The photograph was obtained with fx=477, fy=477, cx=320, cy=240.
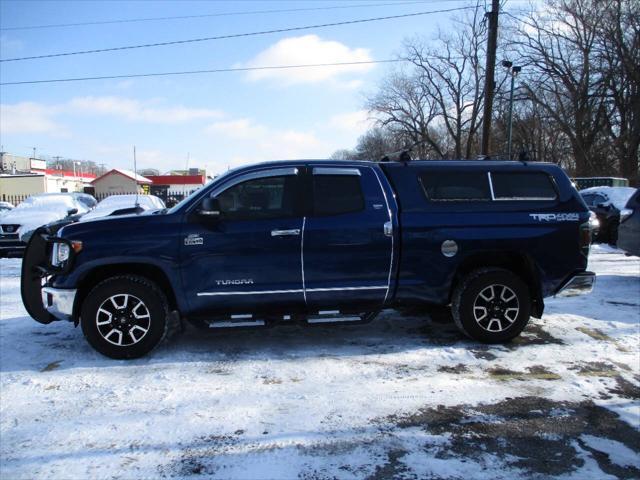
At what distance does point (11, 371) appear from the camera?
4.45 metres

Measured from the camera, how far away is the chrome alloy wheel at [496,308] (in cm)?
499

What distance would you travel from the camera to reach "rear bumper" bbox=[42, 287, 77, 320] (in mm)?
4523

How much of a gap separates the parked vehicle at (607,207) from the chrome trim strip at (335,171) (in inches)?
446

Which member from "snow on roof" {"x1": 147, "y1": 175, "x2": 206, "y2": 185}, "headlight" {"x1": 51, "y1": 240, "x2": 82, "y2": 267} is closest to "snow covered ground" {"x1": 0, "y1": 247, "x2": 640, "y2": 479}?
"headlight" {"x1": 51, "y1": 240, "x2": 82, "y2": 267}

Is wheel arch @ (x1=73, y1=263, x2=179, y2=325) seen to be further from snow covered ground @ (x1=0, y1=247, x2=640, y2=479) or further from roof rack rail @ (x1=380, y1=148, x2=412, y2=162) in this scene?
roof rack rail @ (x1=380, y1=148, x2=412, y2=162)

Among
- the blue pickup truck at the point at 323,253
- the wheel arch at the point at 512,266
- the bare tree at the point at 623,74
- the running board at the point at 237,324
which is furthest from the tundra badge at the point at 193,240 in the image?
the bare tree at the point at 623,74

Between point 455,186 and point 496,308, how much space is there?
1.35 m

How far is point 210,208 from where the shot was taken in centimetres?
451

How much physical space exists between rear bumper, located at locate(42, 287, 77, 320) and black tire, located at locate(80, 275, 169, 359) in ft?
0.42

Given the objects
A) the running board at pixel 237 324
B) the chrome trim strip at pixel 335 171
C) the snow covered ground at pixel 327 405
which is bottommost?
the snow covered ground at pixel 327 405

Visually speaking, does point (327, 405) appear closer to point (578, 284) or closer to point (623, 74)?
point (578, 284)

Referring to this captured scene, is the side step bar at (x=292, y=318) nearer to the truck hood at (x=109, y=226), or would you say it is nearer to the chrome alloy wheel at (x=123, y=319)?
the chrome alloy wheel at (x=123, y=319)

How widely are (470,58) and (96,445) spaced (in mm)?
47172

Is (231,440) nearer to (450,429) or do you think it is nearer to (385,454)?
(385,454)
